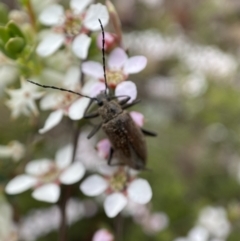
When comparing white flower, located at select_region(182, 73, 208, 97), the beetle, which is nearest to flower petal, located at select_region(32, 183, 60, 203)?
the beetle

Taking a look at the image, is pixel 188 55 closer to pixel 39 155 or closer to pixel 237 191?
pixel 237 191

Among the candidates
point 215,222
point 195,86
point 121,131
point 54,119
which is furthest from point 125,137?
point 195,86

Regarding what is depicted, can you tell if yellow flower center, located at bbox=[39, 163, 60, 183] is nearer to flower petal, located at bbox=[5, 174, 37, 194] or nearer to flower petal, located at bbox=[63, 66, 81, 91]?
flower petal, located at bbox=[5, 174, 37, 194]

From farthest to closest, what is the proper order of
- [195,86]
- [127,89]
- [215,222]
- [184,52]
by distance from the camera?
1. [184,52]
2. [195,86]
3. [215,222]
4. [127,89]

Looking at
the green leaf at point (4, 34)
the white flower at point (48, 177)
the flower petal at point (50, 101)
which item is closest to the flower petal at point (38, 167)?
the white flower at point (48, 177)

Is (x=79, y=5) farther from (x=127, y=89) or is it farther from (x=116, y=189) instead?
(x=116, y=189)

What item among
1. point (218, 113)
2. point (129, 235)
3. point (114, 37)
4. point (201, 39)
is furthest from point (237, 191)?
point (114, 37)
